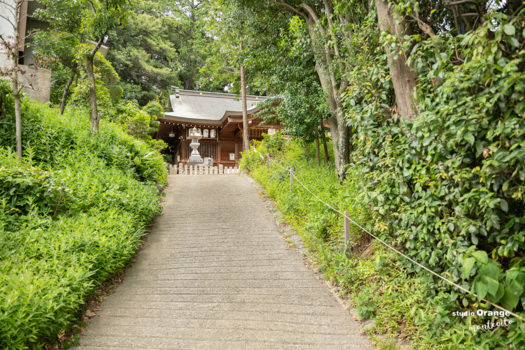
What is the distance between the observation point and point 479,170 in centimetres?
275

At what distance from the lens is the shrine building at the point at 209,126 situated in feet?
58.4

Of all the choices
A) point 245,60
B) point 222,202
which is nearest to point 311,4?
point 245,60

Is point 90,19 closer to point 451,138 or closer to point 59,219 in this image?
point 59,219

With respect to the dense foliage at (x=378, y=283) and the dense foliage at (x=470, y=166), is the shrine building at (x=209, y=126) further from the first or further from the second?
the dense foliage at (x=470, y=166)

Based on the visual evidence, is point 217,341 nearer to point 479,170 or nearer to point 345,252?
point 345,252

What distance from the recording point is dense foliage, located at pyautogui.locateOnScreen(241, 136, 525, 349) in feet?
9.59

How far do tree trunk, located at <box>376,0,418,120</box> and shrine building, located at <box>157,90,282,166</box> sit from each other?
478 inches

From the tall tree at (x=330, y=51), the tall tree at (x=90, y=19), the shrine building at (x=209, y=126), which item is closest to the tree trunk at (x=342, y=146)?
the tall tree at (x=330, y=51)

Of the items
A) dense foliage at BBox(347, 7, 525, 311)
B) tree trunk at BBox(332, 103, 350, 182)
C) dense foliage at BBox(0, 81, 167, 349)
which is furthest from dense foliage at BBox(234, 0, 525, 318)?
dense foliage at BBox(0, 81, 167, 349)

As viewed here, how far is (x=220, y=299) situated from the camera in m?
4.37

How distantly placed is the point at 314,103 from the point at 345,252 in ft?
14.6

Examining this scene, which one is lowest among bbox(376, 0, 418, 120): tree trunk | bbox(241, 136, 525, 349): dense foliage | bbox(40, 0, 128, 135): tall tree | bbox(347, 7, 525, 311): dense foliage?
bbox(241, 136, 525, 349): dense foliage

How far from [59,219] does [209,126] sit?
47.3 feet

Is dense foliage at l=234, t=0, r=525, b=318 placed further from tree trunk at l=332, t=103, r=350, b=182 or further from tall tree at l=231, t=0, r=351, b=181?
tree trunk at l=332, t=103, r=350, b=182
